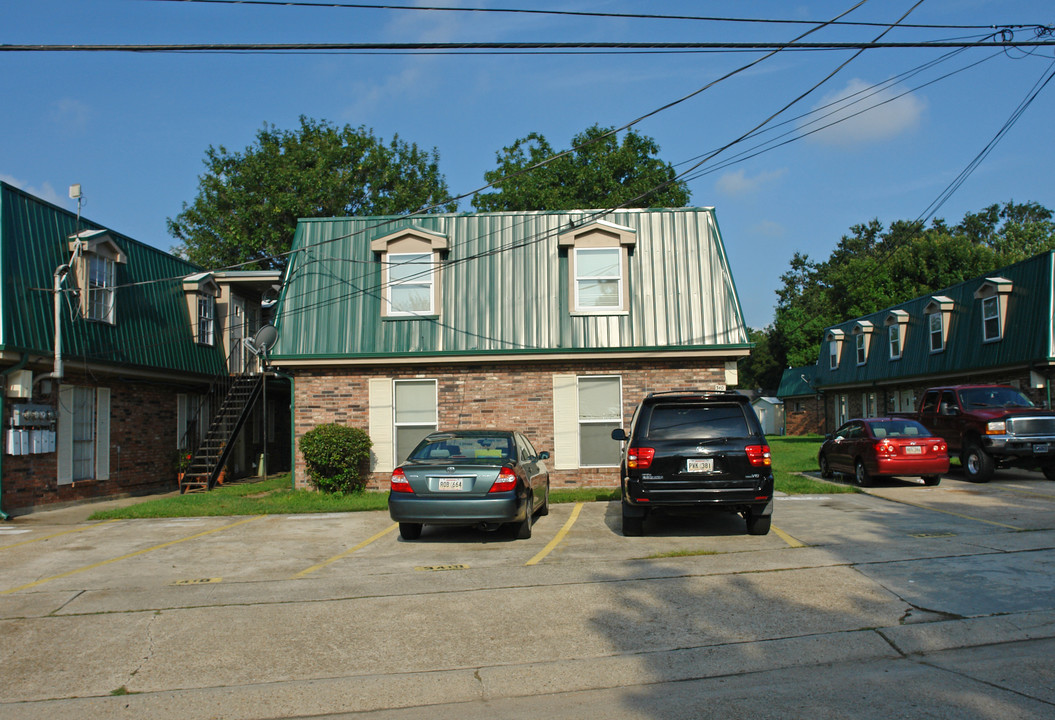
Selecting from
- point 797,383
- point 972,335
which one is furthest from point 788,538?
point 797,383

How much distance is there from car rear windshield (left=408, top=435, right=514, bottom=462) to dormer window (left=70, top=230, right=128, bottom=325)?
405 inches

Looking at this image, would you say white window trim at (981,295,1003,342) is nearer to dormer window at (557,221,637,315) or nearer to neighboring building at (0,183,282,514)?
dormer window at (557,221,637,315)

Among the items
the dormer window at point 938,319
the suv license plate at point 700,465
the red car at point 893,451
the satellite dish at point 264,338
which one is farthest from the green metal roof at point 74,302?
the dormer window at point 938,319

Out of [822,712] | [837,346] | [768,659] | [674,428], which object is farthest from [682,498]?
[837,346]

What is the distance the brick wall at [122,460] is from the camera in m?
15.4

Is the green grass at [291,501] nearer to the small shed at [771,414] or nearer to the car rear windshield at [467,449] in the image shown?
the car rear windshield at [467,449]

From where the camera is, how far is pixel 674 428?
393 inches

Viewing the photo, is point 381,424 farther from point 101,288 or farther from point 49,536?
point 101,288

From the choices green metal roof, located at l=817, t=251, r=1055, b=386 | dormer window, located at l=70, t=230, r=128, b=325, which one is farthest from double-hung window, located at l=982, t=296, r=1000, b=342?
dormer window, located at l=70, t=230, r=128, b=325

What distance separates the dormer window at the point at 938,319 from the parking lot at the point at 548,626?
20.3m

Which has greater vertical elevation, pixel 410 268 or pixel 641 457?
pixel 410 268

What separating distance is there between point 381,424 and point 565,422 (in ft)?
12.9

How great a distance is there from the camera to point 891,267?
165ft

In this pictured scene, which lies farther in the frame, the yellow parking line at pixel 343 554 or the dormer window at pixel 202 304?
Result: the dormer window at pixel 202 304
